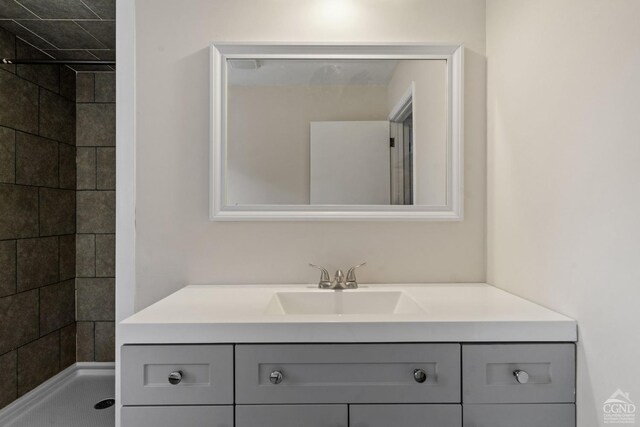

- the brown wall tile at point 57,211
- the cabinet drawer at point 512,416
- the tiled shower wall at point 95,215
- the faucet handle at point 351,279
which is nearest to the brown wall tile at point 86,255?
the tiled shower wall at point 95,215

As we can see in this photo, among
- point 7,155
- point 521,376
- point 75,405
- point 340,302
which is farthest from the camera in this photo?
point 75,405

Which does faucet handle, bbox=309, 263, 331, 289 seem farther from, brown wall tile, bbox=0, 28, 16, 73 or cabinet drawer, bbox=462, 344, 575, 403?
brown wall tile, bbox=0, 28, 16, 73

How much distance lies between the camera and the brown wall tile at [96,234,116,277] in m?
2.99

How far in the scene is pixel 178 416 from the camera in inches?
42.3

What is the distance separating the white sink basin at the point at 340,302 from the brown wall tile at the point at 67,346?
2.22 meters

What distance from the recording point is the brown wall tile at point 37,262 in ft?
8.11

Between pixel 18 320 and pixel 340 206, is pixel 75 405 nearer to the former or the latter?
pixel 18 320

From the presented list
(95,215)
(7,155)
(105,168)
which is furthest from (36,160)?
(95,215)

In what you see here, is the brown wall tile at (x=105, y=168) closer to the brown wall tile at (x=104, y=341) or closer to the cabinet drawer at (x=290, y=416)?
the brown wall tile at (x=104, y=341)

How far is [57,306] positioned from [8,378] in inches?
21.9

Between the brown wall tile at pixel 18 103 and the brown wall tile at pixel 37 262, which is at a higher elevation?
the brown wall tile at pixel 18 103

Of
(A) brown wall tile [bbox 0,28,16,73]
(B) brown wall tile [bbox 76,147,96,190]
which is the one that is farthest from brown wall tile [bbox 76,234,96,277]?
(A) brown wall tile [bbox 0,28,16,73]

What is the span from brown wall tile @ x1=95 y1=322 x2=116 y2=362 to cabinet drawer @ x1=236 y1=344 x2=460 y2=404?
2402mm

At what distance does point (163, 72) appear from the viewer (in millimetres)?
1669
